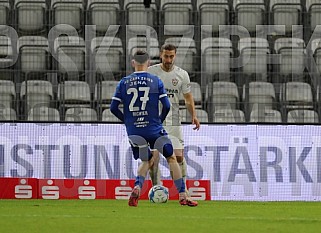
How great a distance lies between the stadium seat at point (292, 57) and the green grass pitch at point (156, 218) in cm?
273

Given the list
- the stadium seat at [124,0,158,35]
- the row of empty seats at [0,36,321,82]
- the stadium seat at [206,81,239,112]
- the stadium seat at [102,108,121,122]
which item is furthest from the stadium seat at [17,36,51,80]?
the stadium seat at [206,81,239,112]

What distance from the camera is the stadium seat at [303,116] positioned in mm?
13172

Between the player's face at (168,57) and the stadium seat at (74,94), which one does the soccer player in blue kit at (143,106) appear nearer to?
the player's face at (168,57)

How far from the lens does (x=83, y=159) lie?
1278 cm

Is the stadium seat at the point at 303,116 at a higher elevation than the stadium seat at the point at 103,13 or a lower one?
lower

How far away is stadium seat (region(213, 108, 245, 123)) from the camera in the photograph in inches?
514

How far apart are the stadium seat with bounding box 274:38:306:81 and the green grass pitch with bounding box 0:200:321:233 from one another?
2735 millimetres

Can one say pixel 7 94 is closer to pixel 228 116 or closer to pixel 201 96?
pixel 201 96

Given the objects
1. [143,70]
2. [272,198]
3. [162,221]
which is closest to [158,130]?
[143,70]

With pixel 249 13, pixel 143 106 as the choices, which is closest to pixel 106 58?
pixel 249 13

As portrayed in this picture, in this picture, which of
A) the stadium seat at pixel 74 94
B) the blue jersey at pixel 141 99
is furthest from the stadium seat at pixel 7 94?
the blue jersey at pixel 141 99

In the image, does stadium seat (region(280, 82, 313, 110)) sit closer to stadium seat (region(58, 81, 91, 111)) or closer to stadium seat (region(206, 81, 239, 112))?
stadium seat (region(206, 81, 239, 112))

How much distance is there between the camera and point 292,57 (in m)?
13.7

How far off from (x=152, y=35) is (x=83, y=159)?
7.58 ft
